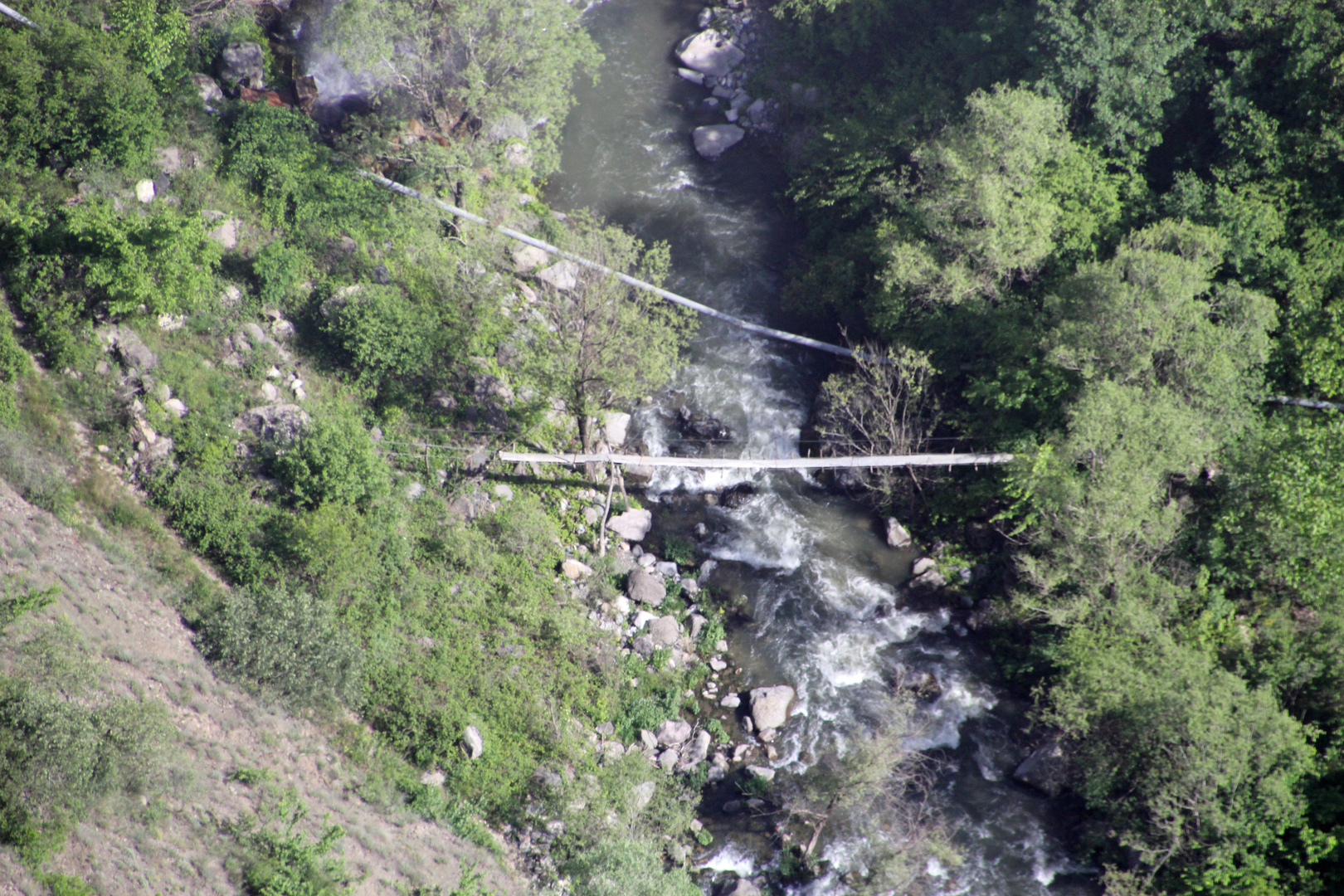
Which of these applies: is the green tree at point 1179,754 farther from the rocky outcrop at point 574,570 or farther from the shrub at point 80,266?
the shrub at point 80,266

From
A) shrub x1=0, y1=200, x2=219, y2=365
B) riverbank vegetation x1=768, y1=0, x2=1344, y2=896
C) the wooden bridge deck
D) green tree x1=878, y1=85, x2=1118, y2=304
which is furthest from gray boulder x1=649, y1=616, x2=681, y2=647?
shrub x1=0, y1=200, x2=219, y2=365

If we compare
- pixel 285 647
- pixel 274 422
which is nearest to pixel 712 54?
pixel 274 422

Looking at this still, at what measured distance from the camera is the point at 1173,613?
81.6 feet

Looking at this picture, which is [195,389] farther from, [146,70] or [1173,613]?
[1173,613]

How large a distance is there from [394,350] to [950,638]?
63.7ft

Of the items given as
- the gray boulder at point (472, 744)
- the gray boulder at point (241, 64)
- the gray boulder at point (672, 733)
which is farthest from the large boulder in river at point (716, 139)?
the gray boulder at point (472, 744)

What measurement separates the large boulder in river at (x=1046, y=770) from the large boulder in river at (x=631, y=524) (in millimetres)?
12616

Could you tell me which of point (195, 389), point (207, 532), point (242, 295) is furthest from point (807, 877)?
point (242, 295)

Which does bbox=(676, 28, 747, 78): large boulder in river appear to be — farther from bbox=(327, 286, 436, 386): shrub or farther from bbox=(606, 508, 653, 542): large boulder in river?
bbox=(606, 508, 653, 542): large boulder in river

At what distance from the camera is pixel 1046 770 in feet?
80.0

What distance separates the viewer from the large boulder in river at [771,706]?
84.6ft

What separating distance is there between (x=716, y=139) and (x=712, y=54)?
5550mm

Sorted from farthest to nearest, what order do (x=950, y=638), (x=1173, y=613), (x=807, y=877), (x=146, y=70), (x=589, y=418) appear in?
1. (x=146, y=70)
2. (x=589, y=418)
3. (x=950, y=638)
4. (x=1173, y=613)
5. (x=807, y=877)

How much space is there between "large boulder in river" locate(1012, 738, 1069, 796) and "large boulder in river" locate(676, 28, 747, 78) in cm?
3257
